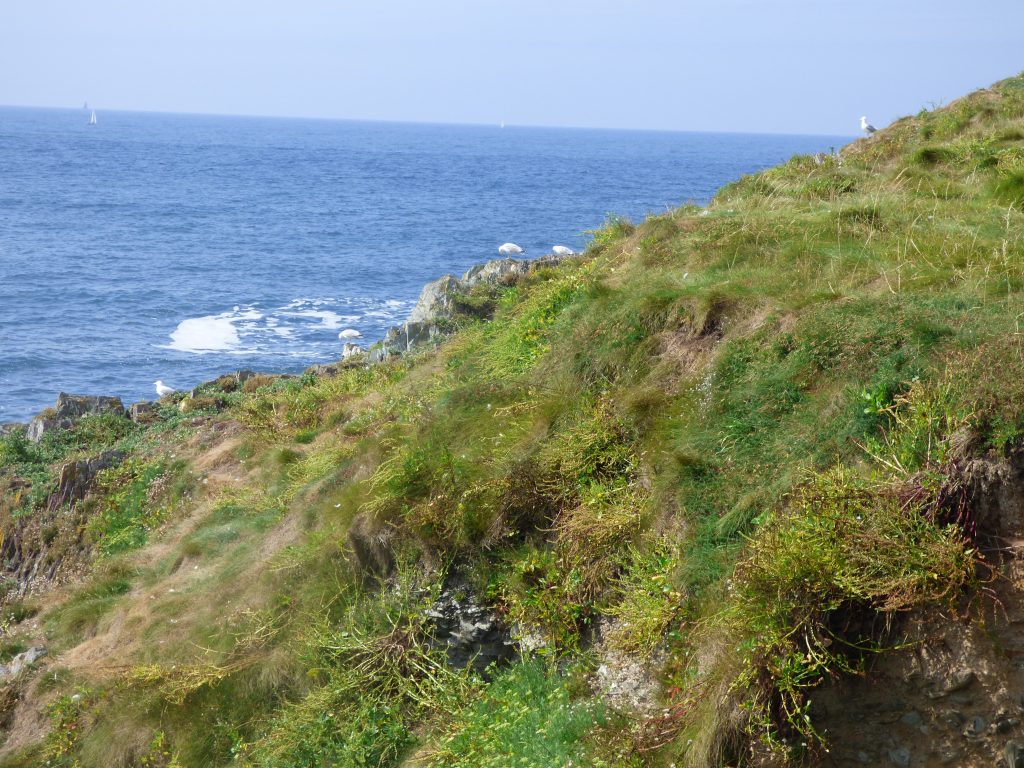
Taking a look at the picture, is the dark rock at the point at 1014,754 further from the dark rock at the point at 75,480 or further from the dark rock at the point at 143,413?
the dark rock at the point at 143,413

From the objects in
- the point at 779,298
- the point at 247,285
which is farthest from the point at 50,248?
the point at 779,298

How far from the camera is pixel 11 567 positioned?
1402cm

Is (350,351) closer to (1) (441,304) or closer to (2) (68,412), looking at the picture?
(1) (441,304)

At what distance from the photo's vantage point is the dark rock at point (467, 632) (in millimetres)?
7059

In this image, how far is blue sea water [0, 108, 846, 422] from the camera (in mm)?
31781

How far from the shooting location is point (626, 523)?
22.1 feet

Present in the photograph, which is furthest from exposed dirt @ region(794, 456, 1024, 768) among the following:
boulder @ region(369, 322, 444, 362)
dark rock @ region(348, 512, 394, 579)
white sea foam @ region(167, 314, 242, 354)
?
white sea foam @ region(167, 314, 242, 354)

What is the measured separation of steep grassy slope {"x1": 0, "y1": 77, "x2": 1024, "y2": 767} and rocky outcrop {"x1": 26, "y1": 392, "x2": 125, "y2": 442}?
7.24 meters

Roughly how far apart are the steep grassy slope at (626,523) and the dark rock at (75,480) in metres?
3.06

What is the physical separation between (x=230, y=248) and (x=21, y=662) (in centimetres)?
4651

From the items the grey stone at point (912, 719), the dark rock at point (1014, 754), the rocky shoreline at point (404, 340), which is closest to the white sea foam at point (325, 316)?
the rocky shoreline at point (404, 340)

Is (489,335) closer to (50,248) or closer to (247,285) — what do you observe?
(247,285)

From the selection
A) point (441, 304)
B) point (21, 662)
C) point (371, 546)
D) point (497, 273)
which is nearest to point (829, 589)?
point (371, 546)

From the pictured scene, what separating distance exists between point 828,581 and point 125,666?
7512 millimetres
